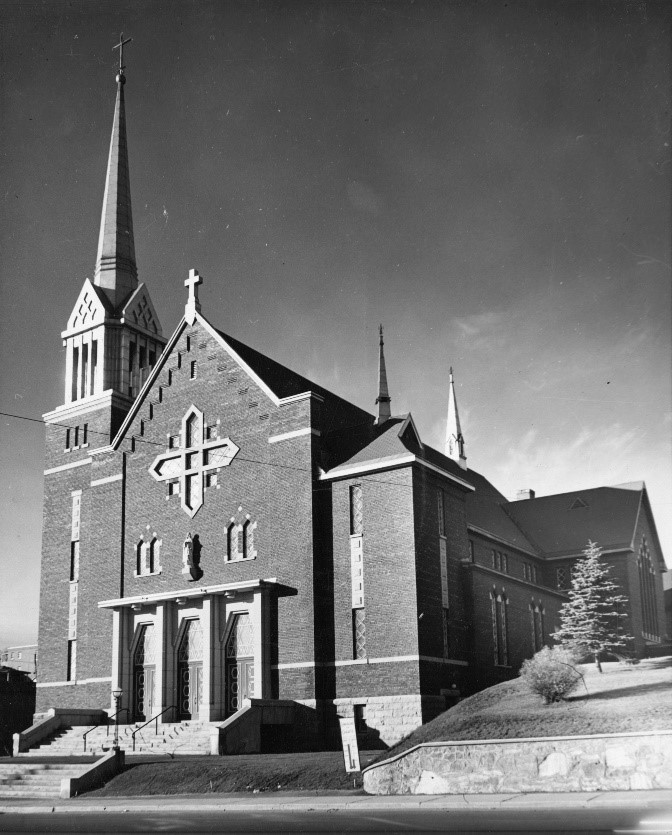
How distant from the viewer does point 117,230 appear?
164ft

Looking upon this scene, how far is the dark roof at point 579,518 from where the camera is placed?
53000mm

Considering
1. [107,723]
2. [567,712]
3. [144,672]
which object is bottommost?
[107,723]

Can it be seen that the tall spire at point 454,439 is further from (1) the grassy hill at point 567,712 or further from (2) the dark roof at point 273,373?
(1) the grassy hill at point 567,712

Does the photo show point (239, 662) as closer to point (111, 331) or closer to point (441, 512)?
point (441, 512)

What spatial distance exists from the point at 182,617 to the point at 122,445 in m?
8.72

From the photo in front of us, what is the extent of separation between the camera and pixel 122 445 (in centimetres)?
4338

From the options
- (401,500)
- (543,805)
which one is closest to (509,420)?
(401,500)

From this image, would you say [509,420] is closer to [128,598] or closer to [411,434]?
[411,434]

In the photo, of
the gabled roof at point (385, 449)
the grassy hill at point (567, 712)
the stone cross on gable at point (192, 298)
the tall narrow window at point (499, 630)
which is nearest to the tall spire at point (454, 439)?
the tall narrow window at point (499, 630)

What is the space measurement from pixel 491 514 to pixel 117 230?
24650 mm

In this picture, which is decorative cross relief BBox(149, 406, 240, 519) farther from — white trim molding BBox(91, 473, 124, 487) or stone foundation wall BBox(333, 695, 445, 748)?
stone foundation wall BBox(333, 695, 445, 748)

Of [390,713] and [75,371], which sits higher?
[75,371]

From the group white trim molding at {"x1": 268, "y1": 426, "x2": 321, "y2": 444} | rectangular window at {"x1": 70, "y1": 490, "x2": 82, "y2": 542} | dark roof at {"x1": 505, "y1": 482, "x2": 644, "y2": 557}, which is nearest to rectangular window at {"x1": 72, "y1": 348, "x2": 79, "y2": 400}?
rectangular window at {"x1": 70, "y1": 490, "x2": 82, "y2": 542}

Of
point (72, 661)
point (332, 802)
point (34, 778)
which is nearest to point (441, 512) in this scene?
point (332, 802)
